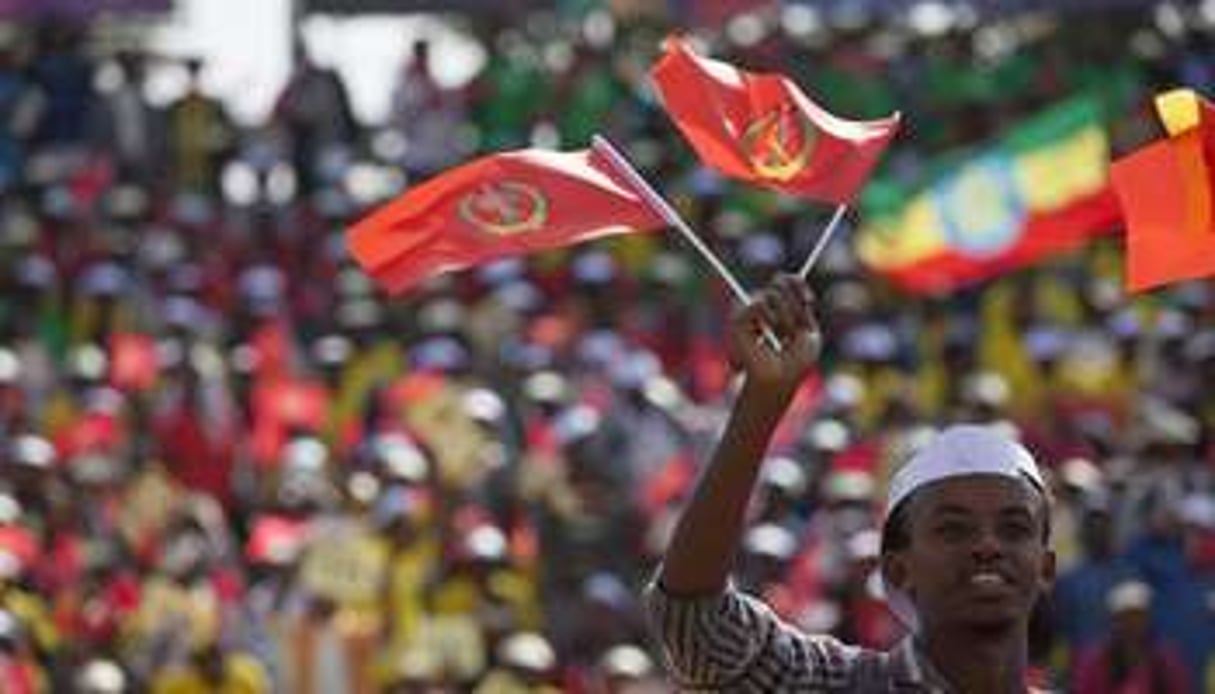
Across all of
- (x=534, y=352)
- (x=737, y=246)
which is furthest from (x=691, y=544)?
(x=737, y=246)

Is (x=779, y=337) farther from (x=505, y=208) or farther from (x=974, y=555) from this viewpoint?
(x=505, y=208)

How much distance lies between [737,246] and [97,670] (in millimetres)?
4663

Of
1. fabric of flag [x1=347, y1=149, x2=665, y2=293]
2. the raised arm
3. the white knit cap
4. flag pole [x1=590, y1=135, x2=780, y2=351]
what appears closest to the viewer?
the raised arm

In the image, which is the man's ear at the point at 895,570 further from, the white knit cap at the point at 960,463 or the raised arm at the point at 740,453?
the raised arm at the point at 740,453

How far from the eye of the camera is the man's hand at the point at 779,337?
5.21 m

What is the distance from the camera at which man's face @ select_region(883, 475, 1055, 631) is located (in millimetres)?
5215

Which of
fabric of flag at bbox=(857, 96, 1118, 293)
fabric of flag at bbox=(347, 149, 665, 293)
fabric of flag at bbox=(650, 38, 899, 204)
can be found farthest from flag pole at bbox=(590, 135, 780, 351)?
fabric of flag at bbox=(857, 96, 1118, 293)

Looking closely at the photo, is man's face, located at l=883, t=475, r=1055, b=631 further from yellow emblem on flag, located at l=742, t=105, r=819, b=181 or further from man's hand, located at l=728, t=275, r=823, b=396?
yellow emblem on flag, located at l=742, t=105, r=819, b=181

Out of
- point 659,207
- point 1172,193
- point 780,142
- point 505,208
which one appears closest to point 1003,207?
point 1172,193

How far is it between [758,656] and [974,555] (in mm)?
292

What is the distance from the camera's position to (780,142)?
6.39 meters

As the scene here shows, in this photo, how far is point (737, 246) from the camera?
1659 cm

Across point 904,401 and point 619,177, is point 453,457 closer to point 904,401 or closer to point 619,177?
point 904,401

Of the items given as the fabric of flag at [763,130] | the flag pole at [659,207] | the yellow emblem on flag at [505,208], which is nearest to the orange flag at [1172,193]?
the fabric of flag at [763,130]
